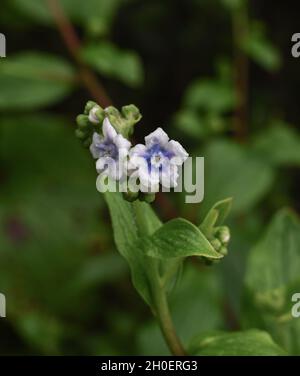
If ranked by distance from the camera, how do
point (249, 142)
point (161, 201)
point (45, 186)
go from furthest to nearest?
point (45, 186) < point (249, 142) < point (161, 201)

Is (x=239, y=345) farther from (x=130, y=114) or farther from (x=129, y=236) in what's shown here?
(x=130, y=114)

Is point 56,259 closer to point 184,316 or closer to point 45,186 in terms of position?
point 45,186

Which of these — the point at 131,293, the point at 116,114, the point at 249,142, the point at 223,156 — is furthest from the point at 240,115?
the point at 116,114

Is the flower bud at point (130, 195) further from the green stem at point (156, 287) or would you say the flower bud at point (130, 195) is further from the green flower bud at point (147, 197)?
the green stem at point (156, 287)

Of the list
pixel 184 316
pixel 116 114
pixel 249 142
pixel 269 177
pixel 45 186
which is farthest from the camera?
pixel 45 186

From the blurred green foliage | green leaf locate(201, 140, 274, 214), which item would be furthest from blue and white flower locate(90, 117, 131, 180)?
green leaf locate(201, 140, 274, 214)

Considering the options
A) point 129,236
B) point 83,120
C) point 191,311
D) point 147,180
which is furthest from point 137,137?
point 147,180

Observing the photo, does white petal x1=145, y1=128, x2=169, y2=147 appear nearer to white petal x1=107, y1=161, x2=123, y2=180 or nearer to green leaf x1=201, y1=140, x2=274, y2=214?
white petal x1=107, y1=161, x2=123, y2=180
